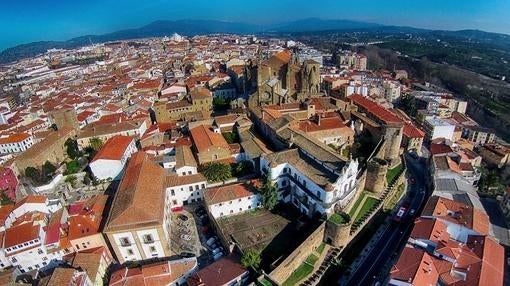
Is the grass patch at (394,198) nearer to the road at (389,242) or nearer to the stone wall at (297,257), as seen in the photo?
the road at (389,242)

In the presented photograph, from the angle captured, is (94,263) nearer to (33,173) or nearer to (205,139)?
(205,139)

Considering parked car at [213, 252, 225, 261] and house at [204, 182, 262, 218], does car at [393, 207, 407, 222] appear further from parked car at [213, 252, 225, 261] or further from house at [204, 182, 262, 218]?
parked car at [213, 252, 225, 261]

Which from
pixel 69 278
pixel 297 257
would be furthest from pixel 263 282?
pixel 69 278

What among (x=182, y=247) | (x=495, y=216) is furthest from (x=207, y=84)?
(x=495, y=216)

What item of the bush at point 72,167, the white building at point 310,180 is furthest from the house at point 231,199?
the bush at point 72,167

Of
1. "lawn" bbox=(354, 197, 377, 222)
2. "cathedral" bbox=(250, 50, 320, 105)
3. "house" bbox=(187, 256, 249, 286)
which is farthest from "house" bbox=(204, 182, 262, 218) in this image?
"cathedral" bbox=(250, 50, 320, 105)

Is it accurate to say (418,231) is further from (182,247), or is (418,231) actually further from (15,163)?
(15,163)
